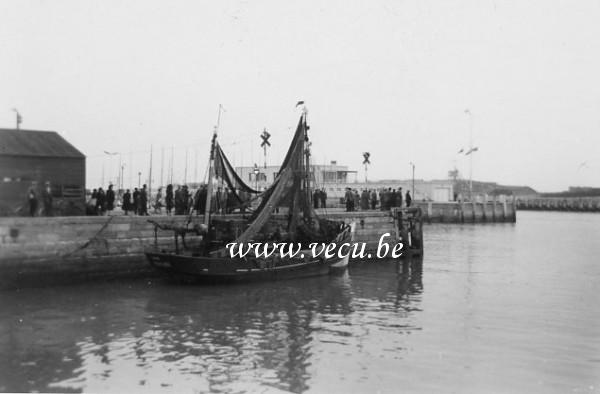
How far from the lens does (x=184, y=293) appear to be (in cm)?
2445

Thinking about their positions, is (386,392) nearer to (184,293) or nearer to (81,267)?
(184,293)

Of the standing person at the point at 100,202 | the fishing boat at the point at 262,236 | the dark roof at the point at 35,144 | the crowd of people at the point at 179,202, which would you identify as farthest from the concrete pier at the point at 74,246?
the dark roof at the point at 35,144

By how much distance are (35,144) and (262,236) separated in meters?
11.2

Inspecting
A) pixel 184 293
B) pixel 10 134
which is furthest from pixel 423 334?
pixel 10 134

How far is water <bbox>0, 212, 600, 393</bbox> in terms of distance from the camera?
45.4ft

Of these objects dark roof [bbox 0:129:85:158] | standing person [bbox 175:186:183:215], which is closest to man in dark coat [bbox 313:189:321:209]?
standing person [bbox 175:186:183:215]

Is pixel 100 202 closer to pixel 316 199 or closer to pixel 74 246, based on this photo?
A: pixel 74 246

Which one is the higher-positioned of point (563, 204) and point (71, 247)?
point (563, 204)

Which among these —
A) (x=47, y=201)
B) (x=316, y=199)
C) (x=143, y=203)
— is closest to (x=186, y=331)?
(x=47, y=201)

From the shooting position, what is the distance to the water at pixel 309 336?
1384cm

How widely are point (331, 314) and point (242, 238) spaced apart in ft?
22.6

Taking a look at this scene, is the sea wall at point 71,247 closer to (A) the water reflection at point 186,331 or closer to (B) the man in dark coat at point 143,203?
(A) the water reflection at point 186,331

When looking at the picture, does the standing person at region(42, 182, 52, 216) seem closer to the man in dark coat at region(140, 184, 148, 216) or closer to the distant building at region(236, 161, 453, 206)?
the man in dark coat at region(140, 184, 148, 216)

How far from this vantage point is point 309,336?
1791 centimetres
